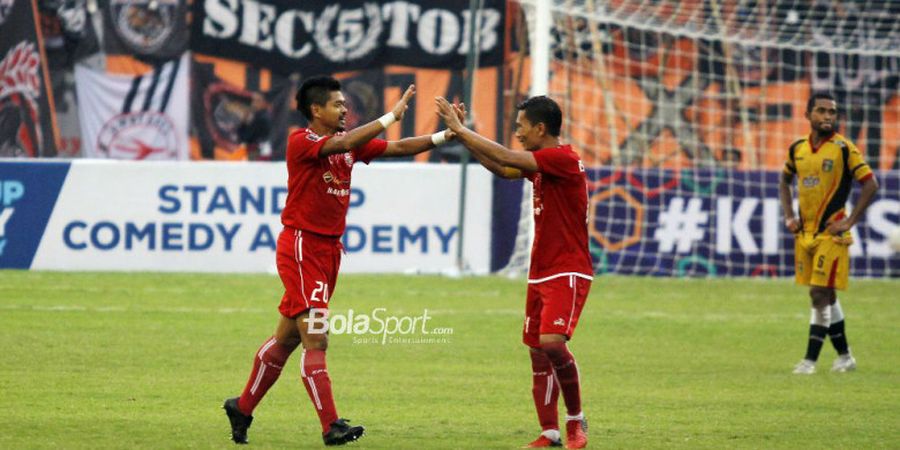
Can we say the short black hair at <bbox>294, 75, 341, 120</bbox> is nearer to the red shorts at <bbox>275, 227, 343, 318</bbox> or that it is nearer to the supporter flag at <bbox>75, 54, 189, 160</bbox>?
the red shorts at <bbox>275, 227, 343, 318</bbox>

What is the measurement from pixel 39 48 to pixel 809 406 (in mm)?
17007

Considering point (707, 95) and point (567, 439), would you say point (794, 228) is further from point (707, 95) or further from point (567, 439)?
point (707, 95)

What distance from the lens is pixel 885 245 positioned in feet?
70.1

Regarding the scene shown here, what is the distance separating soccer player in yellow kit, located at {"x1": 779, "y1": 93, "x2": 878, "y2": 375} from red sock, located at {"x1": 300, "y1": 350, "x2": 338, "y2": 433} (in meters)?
5.19

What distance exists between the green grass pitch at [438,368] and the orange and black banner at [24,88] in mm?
5236

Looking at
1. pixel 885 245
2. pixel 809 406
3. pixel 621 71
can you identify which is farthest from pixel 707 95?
pixel 809 406

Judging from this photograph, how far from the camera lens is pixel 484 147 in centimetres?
825

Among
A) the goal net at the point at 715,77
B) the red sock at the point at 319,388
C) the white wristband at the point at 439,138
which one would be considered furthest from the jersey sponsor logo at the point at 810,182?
the goal net at the point at 715,77

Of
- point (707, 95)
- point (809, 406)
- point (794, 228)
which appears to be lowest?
point (809, 406)

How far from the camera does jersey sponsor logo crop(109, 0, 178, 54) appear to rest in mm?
24891

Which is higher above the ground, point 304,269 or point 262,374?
point 304,269

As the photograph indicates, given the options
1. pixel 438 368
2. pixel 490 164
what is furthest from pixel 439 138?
pixel 438 368

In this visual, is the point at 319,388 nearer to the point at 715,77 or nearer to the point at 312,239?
the point at 312,239

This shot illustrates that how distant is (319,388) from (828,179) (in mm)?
5713
